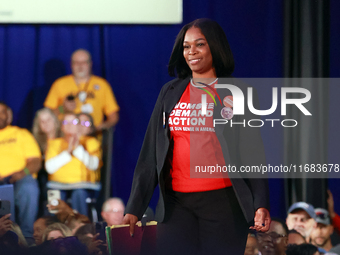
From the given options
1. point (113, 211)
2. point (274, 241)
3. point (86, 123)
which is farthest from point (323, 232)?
point (86, 123)

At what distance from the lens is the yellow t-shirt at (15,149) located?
9.87ft

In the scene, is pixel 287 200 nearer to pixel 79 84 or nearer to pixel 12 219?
pixel 79 84

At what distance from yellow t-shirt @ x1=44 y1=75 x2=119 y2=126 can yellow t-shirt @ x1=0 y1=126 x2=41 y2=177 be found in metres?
0.30

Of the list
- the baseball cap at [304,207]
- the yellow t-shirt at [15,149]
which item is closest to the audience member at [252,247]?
the baseball cap at [304,207]

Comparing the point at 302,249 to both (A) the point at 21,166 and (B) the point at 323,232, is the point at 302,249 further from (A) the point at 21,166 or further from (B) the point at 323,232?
(A) the point at 21,166

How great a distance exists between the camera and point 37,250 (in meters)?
2.58

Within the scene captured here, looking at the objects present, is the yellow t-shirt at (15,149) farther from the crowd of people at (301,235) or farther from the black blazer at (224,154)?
the black blazer at (224,154)

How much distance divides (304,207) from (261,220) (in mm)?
1758

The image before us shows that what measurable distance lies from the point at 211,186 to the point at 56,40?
226cm

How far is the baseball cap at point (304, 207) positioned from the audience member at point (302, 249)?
0.25m

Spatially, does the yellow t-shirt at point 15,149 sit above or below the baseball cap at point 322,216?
above

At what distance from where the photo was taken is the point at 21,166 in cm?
301

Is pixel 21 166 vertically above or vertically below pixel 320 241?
above

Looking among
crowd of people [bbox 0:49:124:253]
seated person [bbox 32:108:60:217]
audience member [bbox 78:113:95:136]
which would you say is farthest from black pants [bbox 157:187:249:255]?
seated person [bbox 32:108:60:217]
